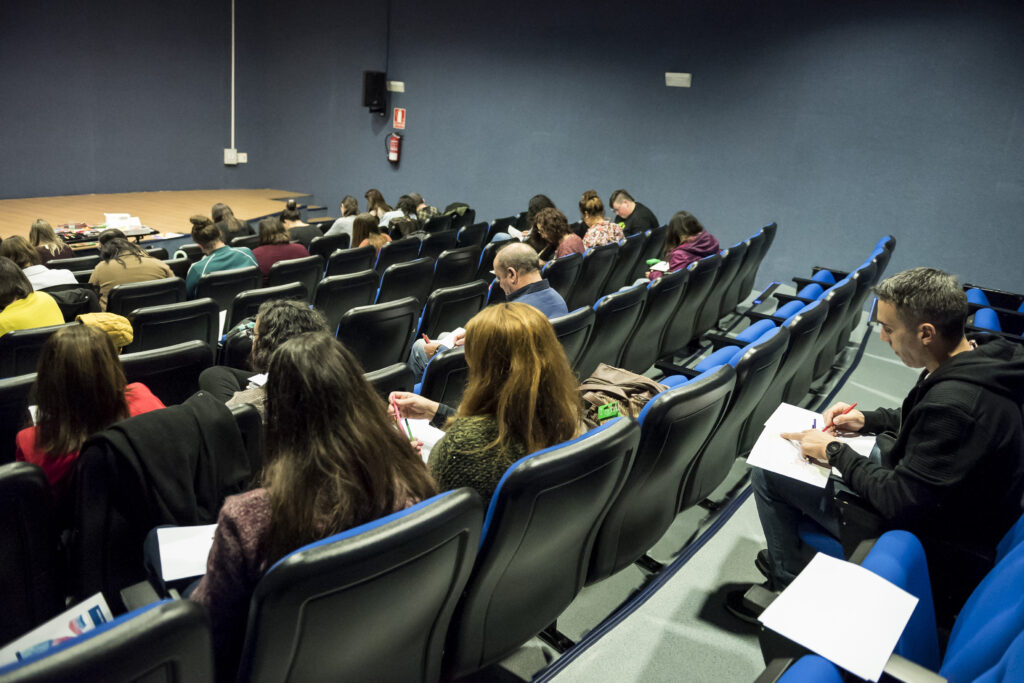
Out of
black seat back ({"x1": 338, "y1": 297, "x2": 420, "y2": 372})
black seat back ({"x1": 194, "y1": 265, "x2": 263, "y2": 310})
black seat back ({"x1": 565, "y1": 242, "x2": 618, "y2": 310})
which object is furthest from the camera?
black seat back ({"x1": 565, "y1": 242, "x2": 618, "y2": 310})

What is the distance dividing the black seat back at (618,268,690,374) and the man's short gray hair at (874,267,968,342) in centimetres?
166

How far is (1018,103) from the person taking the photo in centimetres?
609

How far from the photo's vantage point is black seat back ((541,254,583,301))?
4.35m

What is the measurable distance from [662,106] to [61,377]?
7.55m

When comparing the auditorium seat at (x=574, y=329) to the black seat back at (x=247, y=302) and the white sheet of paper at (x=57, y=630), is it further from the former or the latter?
the white sheet of paper at (x=57, y=630)

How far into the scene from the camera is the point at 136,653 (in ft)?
3.03

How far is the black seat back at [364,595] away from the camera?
1.11m

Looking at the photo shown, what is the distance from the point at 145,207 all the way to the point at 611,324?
30.2ft

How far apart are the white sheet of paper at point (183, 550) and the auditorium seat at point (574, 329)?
1493 mm

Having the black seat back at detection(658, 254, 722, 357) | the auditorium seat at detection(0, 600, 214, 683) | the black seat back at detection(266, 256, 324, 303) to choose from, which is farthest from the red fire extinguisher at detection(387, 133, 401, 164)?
the auditorium seat at detection(0, 600, 214, 683)

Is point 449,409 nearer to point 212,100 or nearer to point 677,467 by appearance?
point 677,467

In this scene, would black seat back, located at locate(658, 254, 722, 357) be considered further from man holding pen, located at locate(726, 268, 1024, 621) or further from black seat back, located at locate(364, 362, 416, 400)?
black seat back, located at locate(364, 362, 416, 400)

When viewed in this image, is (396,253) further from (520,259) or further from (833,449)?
(833,449)

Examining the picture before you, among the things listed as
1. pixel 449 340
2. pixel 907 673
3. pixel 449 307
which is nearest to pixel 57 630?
pixel 907 673
